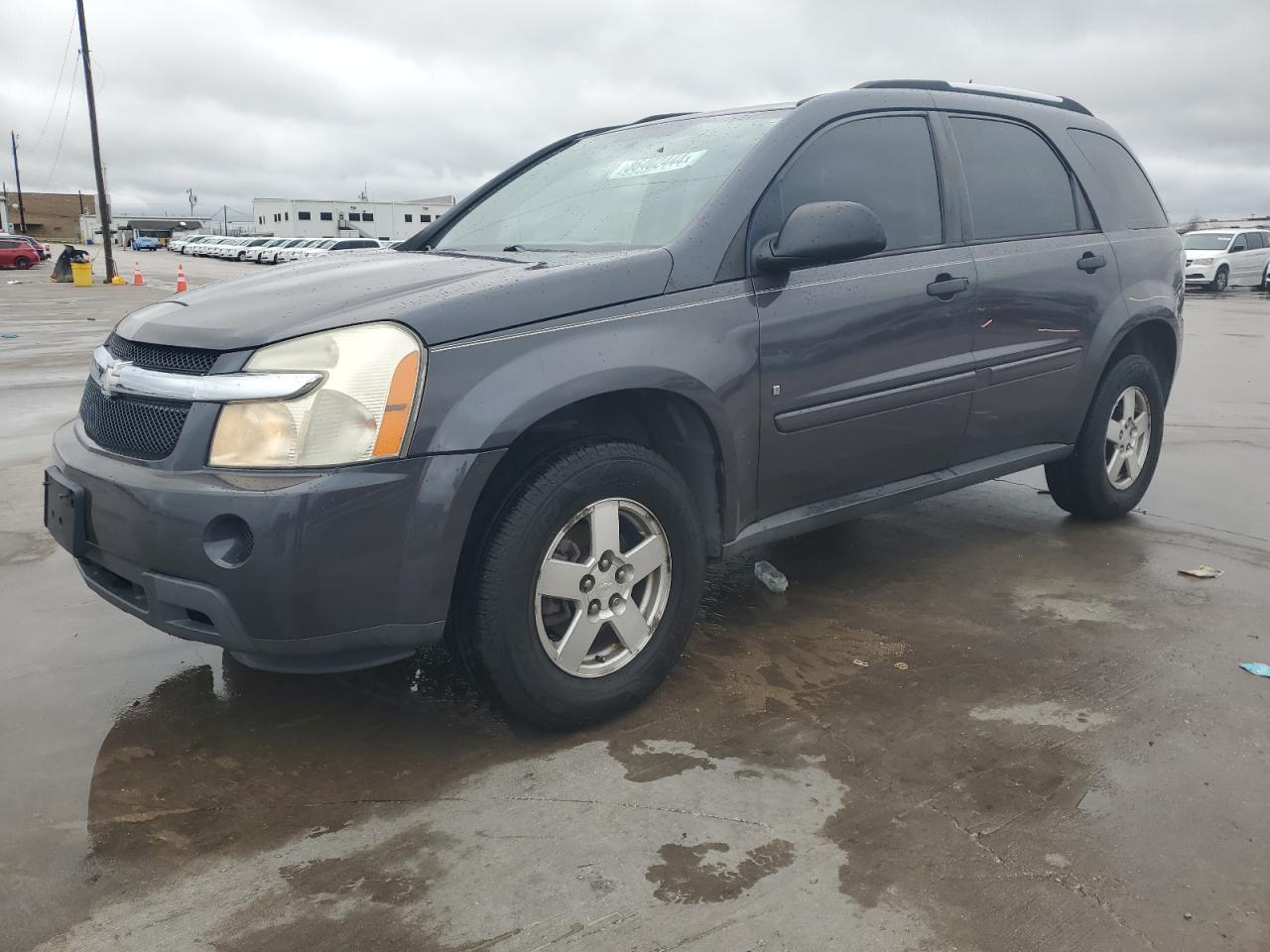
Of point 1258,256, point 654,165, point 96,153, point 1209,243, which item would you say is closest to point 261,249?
point 96,153

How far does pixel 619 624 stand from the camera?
3021 mm

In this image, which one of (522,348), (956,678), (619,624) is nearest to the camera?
(522,348)

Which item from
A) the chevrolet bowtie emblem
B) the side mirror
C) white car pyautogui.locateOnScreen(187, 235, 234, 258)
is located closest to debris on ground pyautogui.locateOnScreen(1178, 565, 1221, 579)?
the side mirror

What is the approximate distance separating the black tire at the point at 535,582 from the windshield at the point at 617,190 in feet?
2.52

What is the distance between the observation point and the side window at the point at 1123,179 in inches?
191

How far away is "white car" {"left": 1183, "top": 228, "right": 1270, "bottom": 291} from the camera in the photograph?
29.2 m

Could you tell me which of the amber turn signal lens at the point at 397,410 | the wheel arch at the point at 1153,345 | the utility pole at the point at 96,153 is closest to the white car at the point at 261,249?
the utility pole at the point at 96,153

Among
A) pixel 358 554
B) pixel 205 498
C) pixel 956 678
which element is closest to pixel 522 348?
pixel 358 554

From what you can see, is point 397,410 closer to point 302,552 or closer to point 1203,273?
point 302,552

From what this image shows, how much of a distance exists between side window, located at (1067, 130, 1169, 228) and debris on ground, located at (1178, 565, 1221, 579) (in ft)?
5.12

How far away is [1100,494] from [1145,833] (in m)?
2.76

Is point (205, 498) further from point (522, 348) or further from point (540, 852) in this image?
point (540, 852)

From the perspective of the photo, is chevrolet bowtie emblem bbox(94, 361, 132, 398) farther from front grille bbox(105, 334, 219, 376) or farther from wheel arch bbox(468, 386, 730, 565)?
wheel arch bbox(468, 386, 730, 565)

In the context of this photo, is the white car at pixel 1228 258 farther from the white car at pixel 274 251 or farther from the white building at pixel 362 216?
the white building at pixel 362 216
